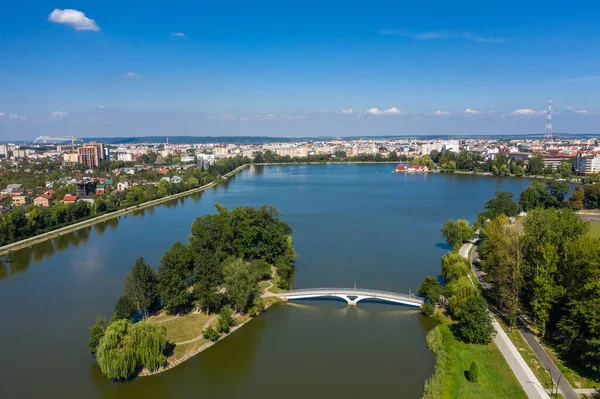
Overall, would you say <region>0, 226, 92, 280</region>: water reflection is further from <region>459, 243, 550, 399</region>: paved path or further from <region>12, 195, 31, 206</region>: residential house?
<region>459, 243, 550, 399</region>: paved path

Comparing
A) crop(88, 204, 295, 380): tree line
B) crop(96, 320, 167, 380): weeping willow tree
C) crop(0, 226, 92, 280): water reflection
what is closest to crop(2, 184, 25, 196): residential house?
crop(0, 226, 92, 280): water reflection

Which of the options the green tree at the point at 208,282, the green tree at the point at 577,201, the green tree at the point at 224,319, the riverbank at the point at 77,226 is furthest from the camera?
the green tree at the point at 577,201

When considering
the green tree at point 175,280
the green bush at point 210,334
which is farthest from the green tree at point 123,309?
the green bush at point 210,334

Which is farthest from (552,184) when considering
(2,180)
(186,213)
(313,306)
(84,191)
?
(2,180)

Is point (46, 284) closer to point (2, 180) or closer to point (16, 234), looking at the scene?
point (16, 234)

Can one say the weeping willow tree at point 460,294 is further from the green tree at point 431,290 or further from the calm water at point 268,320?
the calm water at point 268,320

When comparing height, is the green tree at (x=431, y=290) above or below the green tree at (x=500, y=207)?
below

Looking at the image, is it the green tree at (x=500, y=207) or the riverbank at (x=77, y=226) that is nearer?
the riverbank at (x=77, y=226)
